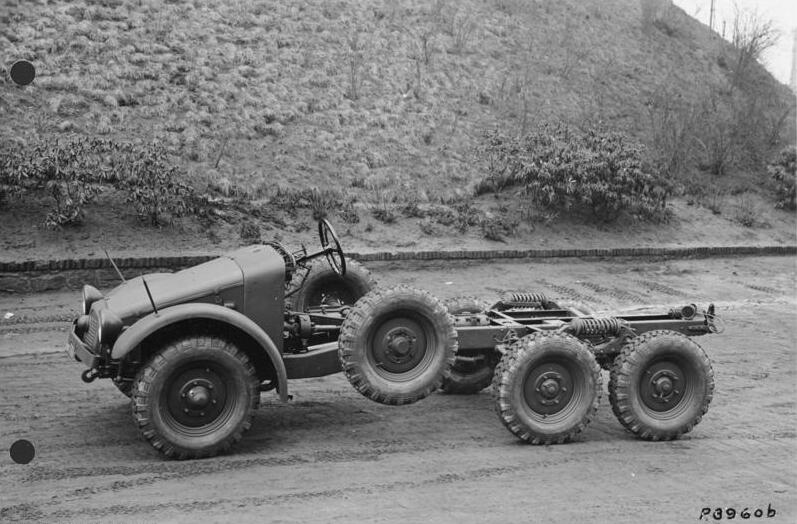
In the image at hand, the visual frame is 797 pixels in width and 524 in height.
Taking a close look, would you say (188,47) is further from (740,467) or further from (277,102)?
(740,467)

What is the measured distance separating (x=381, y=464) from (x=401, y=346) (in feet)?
2.93

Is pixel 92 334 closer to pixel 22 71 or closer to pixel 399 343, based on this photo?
pixel 22 71

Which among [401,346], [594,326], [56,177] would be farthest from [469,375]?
[56,177]

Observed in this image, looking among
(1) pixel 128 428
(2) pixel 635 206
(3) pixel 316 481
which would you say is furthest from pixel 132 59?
(3) pixel 316 481

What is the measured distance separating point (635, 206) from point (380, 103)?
6190 millimetres

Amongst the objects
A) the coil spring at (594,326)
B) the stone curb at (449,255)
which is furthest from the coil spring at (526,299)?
the stone curb at (449,255)

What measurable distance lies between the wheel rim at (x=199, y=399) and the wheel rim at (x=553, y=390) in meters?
2.19

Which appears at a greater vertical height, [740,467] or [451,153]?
[451,153]

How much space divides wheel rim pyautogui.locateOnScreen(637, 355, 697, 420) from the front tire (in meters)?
3.08

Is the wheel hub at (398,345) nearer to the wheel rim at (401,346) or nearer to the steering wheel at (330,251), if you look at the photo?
the wheel rim at (401,346)

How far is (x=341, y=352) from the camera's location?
20.1ft

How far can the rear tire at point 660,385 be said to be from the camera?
21.7 feet

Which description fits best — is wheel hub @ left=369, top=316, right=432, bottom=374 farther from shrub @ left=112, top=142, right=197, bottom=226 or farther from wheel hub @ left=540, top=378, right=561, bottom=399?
shrub @ left=112, top=142, right=197, bottom=226

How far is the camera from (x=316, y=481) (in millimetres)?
5555
